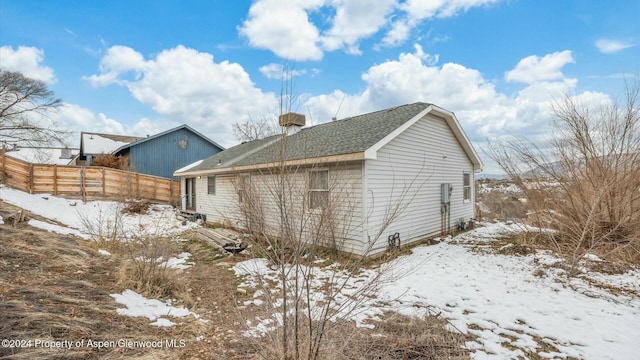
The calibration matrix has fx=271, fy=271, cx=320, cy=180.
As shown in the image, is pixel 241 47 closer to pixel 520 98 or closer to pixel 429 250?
pixel 429 250

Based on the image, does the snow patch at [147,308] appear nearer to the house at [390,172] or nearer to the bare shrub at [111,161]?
the house at [390,172]

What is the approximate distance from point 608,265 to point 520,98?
7393 millimetres

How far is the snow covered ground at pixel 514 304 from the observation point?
3.18 meters

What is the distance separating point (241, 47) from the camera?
34.2 feet

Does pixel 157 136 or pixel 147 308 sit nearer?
pixel 147 308

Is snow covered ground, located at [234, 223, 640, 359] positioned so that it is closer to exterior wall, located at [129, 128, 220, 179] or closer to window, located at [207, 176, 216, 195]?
window, located at [207, 176, 216, 195]

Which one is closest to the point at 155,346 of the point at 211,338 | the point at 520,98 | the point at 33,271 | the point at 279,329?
the point at 211,338

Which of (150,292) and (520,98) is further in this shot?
(520,98)

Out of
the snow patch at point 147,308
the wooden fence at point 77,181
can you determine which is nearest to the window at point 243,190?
the snow patch at point 147,308

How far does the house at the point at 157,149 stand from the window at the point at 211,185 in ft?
26.1

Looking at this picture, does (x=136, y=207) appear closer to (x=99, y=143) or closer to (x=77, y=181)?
(x=77, y=181)

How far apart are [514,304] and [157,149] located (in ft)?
71.9

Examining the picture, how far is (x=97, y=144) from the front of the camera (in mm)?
20453

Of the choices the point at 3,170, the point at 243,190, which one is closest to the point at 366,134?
the point at 243,190
